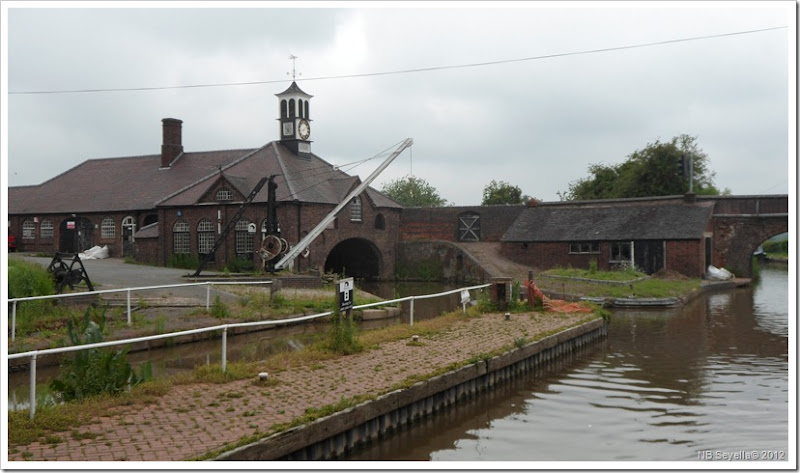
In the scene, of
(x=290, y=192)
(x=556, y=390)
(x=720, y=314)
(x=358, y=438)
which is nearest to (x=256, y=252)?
(x=290, y=192)

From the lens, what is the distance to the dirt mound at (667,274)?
109 feet

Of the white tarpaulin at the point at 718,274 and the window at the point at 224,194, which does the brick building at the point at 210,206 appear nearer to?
the window at the point at 224,194

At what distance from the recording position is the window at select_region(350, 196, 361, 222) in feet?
128

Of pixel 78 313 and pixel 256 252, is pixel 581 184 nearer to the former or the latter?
pixel 256 252

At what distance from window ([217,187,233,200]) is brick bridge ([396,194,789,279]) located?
11438 millimetres

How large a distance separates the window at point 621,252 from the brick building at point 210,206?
1267cm

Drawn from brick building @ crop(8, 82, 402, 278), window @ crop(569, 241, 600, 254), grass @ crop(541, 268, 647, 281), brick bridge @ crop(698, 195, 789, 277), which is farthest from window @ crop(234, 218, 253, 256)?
brick bridge @ crop(698, 195, 789, 277)

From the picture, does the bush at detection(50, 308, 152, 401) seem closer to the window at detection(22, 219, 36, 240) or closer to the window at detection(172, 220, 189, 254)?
the window at detection(172, 220, 189, 254)

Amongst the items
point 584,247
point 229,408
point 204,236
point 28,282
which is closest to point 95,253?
point 204,236

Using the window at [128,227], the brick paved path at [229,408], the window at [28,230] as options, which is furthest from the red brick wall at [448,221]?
the brick paved path at [229,408]

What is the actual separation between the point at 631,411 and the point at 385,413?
407 centimetres

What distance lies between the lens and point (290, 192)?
116 ft

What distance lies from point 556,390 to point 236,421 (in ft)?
21.6

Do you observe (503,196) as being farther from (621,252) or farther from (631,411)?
(631,411)
